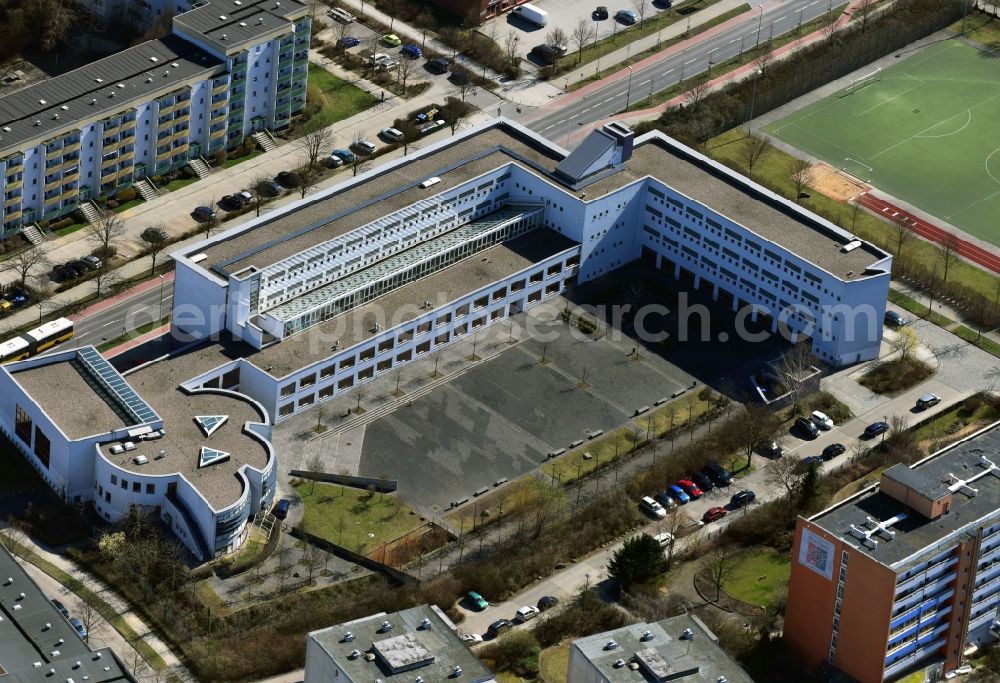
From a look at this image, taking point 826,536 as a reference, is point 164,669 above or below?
below

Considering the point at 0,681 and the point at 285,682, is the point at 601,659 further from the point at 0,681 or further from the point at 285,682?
the point at 0,681

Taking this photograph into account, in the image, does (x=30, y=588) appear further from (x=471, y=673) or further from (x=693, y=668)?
(x=693, y=668)

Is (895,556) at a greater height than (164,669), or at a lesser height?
greater

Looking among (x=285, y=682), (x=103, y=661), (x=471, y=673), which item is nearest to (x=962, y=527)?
(x=471, y=673)

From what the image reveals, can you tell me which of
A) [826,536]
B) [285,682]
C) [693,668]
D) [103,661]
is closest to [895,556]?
[826,536]

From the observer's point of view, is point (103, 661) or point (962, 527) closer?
point (103, 661)

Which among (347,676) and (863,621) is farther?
(863,621)

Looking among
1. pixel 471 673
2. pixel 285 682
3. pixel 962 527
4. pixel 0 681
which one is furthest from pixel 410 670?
pixel 962 527
